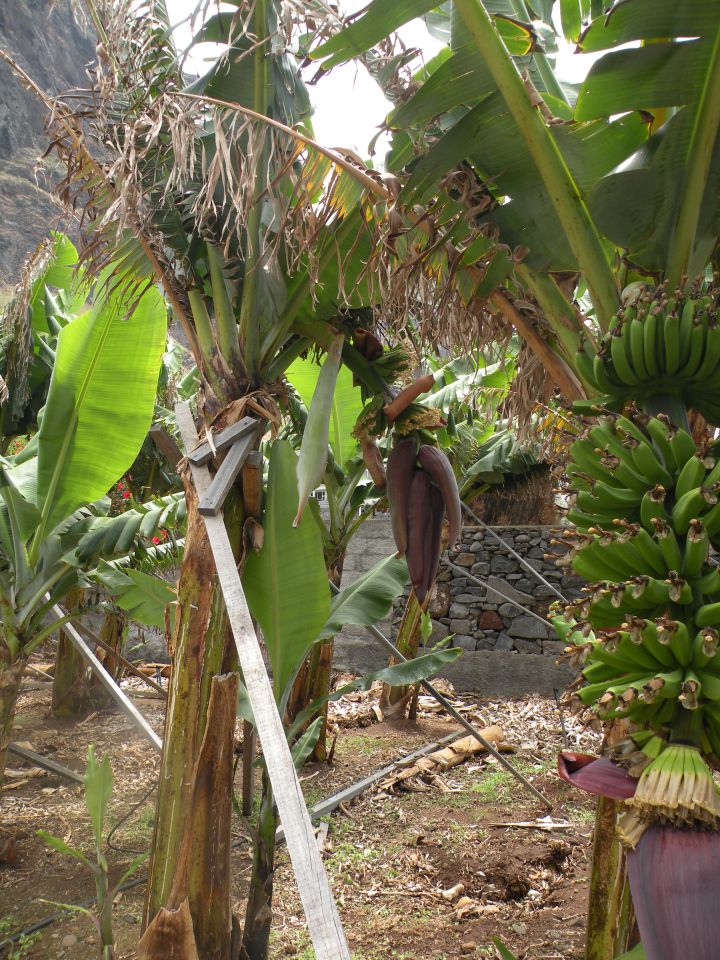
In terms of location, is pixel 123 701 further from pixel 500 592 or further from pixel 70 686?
pixel 500 592

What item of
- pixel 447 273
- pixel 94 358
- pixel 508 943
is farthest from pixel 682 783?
pixel 94 358

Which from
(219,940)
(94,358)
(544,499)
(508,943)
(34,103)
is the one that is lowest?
(508,943)

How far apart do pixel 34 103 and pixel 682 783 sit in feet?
99.3

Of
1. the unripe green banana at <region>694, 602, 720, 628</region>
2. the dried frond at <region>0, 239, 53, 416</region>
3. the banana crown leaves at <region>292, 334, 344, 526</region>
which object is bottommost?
the unripe green banana at <region>694, 602, 720, 628</region>

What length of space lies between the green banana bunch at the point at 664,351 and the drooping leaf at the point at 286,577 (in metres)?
1.10

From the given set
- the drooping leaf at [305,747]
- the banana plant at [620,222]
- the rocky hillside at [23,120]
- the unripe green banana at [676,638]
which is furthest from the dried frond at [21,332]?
the rocky hillside at [23,120]

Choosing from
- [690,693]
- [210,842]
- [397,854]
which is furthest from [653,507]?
[397,854]

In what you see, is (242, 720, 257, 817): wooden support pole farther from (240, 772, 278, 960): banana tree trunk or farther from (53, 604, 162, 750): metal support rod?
(240, 772, 278, 960): banana tree trunk

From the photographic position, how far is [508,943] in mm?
2707

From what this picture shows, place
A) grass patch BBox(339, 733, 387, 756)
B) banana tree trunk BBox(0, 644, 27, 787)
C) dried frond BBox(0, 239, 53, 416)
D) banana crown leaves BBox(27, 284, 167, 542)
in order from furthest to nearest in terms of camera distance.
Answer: grass patch BBox(339, 733, 387, 756)
dried frond BBox(0, 239, 53, 416)
banana tree trunk BBox(0, 644, 27, 787)
banana crown leaves BBox(27, 284, 167, 542)

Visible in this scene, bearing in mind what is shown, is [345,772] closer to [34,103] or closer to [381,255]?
[381,255]

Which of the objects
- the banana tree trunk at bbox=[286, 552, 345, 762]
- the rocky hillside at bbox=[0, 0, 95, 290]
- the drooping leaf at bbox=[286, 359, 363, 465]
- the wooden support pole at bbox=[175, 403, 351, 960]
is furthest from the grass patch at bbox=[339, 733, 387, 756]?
the rocky hillside at bbox=[0, 0, 95, 290]

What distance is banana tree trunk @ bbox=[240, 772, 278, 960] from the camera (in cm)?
228

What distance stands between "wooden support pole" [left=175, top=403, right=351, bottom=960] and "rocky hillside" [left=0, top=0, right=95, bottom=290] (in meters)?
21.2
